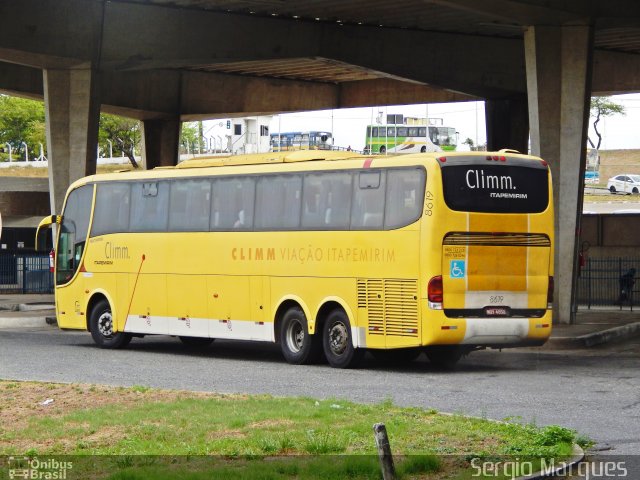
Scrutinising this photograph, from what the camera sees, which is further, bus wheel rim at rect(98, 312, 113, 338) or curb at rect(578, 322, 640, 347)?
bus wheel rim at rect(98, 312, 113, 338)

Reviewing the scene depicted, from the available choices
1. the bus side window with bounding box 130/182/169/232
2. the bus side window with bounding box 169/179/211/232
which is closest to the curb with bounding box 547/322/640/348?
the bus side window with bounding box 169/179/211/232

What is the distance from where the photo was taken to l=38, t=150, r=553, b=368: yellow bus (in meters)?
20.4

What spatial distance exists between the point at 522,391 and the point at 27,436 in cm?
733

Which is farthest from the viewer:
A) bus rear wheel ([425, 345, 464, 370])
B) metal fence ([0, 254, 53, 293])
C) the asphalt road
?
→ metal fence ([0, 254, 53, 293])

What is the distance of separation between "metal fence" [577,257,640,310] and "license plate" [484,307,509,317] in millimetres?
21428

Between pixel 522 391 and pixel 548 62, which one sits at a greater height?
pixel 548 62

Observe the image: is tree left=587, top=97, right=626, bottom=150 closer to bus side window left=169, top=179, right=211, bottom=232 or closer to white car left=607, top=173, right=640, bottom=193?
white car left=607, top=173, right=640, bottom=193

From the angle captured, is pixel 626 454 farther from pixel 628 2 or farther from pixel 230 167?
pixel 628 2

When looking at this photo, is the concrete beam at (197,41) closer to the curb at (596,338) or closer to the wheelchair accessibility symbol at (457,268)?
the curb at (596,338)

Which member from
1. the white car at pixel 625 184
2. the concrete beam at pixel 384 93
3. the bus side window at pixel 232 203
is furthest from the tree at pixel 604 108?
the bus side window at pixel 232 203

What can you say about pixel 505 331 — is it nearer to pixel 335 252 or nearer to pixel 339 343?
pixel 339 343

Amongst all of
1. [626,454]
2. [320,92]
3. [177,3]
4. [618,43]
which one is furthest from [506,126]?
[626,454]

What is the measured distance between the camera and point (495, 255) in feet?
67.9

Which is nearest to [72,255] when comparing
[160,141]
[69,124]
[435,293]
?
[435,293]
